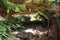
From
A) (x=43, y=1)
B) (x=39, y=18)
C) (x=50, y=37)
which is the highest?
(x=43, y=1)

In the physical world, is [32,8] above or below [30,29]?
above

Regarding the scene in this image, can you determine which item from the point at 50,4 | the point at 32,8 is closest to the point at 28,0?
the point at 32,8

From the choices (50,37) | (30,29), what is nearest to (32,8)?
(30,29)

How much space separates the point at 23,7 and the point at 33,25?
0.54m

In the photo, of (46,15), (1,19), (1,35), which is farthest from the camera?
(46,15)

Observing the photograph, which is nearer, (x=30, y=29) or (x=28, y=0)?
(x=30, y=29)

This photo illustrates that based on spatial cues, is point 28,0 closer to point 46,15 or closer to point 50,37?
point 46,15

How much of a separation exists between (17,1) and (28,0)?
0.35 m

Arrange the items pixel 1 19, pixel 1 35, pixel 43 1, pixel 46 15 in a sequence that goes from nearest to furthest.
Result: pixel 1 35 < pixel 1 19 < pixel 46 15 < pixel 43 1

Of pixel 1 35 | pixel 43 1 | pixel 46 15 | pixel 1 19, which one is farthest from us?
pixel 43 1

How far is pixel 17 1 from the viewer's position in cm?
464

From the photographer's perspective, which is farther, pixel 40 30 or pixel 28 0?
pixel 28 0

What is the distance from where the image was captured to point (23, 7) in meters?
4.50

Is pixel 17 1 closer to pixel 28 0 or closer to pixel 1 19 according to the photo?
pixel 28 0
